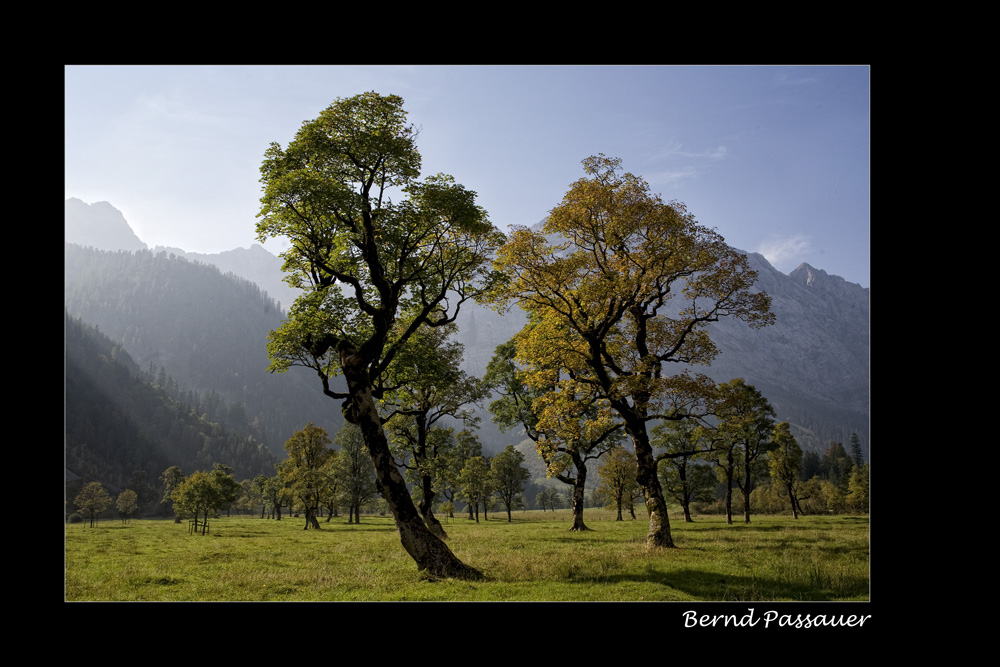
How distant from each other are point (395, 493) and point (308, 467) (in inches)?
1844

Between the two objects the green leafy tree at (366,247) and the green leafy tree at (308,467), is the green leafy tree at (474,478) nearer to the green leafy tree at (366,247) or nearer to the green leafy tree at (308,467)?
the green leafy tree at (308,467)

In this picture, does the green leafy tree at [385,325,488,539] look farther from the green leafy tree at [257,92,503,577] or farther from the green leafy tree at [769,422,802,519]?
the green leafy tree at [769,422,802,519]

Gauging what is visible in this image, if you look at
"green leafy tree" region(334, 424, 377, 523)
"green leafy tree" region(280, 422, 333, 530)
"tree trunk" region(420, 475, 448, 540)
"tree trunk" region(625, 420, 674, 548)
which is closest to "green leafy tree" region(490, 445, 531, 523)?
"green leafy tree" region(334, 424, 377, 523)

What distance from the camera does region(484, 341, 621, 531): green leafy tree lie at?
23609mm

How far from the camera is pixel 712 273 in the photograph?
79.3ft

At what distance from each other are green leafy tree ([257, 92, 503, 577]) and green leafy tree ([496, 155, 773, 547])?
4.97m

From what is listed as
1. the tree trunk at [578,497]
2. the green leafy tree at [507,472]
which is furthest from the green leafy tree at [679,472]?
the green leafy tree at [507,472]

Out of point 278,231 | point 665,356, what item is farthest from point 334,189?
point 665,356

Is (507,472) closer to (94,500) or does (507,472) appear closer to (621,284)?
(621,284)

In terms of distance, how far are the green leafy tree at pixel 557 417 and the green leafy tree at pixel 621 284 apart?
0.75 metres

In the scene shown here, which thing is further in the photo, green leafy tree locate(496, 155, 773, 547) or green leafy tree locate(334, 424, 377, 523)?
green leafy tree locate(334, 424, 377, 523)

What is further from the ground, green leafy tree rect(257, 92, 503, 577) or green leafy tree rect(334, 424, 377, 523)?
green leafy tree rect(257, 92, 503, 577)

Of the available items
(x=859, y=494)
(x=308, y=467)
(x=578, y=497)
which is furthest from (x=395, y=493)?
(x=859, y=494)
